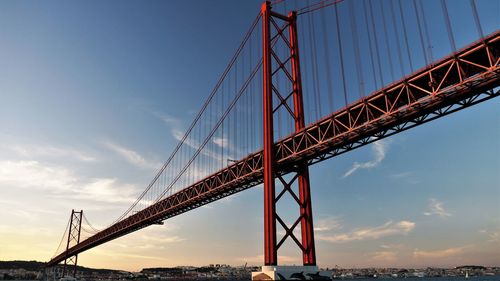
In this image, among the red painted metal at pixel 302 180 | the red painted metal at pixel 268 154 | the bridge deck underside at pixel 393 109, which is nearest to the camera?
the bridge deck underside at pixel 393 109

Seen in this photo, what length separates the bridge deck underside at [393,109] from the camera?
73.3 feet

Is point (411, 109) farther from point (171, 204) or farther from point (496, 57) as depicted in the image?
point (171, 204)

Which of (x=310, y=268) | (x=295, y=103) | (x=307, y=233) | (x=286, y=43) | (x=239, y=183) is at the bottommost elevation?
Result: (x=310, y=268)

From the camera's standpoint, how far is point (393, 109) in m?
26.5

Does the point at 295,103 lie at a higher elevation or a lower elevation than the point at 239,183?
higher

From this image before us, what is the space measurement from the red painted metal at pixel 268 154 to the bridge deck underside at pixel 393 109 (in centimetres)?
143

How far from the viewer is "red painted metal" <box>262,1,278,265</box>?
30953 millimetres

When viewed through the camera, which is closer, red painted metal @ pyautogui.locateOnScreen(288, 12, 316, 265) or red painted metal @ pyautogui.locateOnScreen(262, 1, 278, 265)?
red painted metal @ pyautogui.locateOnScreen(262, 1, 278, 265)

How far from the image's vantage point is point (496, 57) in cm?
2161

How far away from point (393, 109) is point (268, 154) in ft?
35.0

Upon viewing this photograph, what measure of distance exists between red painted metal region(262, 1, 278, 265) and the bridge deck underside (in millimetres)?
1433

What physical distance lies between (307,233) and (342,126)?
28.7 ft

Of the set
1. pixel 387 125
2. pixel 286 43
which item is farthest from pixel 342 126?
pixel 286 43

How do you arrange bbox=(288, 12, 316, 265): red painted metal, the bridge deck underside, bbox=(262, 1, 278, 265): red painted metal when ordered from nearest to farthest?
the bridge deck underside
bbox=(262, 1, 278, 265): red painted metal
bbox=(288, 12, 316, 265): red painted metal
